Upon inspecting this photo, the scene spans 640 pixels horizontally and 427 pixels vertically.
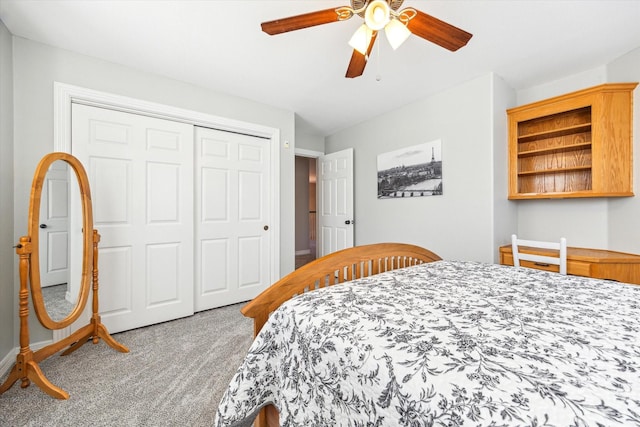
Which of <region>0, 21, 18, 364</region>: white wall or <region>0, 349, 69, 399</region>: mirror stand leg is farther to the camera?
<region>0, 21, 18, 364</region>: white wall

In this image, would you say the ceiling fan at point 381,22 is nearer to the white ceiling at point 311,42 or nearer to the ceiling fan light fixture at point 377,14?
the ceiling fan light fixture at point 377,14

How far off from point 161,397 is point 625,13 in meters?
3.79

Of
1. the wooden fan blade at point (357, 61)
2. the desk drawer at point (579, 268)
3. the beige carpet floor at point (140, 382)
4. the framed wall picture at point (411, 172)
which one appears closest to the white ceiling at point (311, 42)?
the wooden fan blade at point (357, 61)

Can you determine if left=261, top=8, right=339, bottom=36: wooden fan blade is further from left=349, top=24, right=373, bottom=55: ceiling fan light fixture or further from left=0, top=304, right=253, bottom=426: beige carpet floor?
left=0, top=304, right=253, bottom=426: beige carpet floor

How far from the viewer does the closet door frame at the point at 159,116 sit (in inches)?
80.6

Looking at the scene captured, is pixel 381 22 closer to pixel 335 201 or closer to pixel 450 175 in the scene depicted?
pixel 450 175

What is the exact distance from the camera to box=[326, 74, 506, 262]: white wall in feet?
8.34

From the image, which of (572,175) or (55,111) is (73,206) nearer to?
(55,111)

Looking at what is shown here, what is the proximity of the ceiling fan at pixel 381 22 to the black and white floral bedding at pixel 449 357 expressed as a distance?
1335mm

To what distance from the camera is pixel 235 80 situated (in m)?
2.60

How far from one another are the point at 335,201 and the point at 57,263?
10.3 feet

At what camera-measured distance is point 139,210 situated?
242 cm

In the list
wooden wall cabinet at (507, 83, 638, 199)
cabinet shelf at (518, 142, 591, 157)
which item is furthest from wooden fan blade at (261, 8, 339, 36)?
cabinet shelf at (518, 142, 591, 157)

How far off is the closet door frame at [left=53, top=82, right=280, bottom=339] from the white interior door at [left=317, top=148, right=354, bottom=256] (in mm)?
1129
